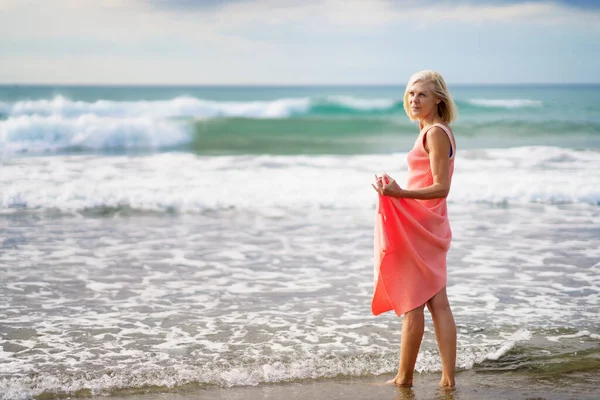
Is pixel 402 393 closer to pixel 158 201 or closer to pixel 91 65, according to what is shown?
pixel 158 201

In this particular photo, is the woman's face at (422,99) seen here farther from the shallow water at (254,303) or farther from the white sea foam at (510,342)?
the white sea foam at (510,342)

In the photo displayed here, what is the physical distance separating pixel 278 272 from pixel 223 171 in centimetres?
805

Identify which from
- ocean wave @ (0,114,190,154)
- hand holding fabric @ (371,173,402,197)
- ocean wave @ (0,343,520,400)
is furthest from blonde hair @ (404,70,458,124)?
ocean wave @ (0,114,190,154)

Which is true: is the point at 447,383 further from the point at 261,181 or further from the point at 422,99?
the point at 261,181

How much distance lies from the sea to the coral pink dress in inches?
20.6

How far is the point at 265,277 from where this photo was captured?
648 cm

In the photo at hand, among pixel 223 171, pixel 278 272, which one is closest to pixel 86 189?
pixel 223 171

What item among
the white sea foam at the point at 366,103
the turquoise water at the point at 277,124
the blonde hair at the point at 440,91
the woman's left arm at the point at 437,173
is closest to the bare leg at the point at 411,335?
the woman's left arm at the point at 437,173

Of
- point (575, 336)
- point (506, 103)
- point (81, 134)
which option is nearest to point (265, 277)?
point (575, 336)

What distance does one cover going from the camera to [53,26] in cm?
3356

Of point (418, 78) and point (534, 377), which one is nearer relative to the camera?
point (418, 78)

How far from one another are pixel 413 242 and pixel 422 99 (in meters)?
0.67

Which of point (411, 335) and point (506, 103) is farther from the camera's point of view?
point (506, 103)

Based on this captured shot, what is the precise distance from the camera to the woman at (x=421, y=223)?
11.9 feet
